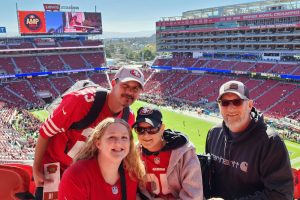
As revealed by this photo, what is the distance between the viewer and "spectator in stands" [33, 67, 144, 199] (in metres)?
4.04

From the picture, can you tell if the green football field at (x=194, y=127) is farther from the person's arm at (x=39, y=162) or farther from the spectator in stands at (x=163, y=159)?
the person's arm at (x=39, y=162)

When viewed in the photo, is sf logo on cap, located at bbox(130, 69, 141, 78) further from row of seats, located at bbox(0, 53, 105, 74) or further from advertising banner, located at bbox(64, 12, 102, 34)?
advertising banner, located at bbox(64, 12, 102, 34)

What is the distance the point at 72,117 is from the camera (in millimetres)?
4047

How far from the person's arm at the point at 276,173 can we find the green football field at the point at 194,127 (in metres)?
19.3

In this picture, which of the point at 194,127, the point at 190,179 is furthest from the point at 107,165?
the point at 194,127

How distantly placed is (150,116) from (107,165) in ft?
2.42

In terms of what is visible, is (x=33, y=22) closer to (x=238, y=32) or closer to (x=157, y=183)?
(x=238, y=32)

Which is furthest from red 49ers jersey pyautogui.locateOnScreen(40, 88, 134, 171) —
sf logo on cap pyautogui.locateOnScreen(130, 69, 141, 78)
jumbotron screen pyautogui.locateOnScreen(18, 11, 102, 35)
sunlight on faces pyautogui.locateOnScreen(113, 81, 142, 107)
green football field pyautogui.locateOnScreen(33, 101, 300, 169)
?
jumbotron screen pyautogui.locateOnScreen(18, 11, 102, 35)

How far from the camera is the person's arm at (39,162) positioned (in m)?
4.09

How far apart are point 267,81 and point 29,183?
40.2 m

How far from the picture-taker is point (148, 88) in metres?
51.7

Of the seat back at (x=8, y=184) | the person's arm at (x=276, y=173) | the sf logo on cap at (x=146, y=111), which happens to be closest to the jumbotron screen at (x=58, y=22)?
the seat back at (x=8, y=184)

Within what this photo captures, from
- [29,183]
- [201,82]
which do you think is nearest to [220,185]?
[29,183]

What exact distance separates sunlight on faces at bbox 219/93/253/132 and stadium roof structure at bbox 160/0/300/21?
4333cm
